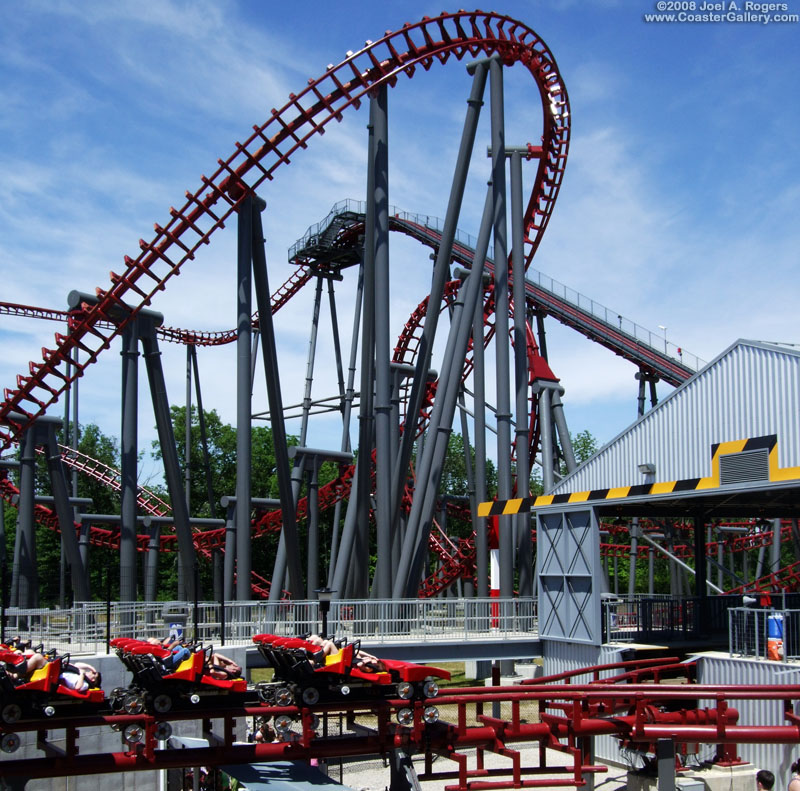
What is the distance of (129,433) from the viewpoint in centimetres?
2016

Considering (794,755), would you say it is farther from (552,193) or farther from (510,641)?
(552,193)

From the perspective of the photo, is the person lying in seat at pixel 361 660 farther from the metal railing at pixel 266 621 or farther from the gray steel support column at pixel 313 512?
the gray steel support column at pixel 313 512

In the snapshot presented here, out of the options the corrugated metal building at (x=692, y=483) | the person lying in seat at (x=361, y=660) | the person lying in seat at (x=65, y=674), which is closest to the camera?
the person lying in seat at (x=65, y=674)

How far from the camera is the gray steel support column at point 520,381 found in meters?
21.5

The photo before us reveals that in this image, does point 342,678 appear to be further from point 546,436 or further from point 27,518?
point 546,436

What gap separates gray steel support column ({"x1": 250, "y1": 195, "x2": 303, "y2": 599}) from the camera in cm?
1917

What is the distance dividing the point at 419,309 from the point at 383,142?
11693 millimetres

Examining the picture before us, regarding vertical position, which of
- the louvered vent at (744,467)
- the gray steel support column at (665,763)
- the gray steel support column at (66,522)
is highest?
the louvered vent at (744,467)

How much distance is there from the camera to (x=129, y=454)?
797 inches

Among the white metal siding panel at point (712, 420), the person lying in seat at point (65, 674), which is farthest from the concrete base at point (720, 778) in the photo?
the person lying in seat at point (65, 674)

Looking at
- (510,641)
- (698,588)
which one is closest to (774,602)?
(698,588)

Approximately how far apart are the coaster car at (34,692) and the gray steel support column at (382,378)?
1079cm

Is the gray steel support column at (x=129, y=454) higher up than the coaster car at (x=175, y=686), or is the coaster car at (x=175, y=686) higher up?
the gray steel support column at (x=129, y=454)

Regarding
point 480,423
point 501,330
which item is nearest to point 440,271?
point 501,330
